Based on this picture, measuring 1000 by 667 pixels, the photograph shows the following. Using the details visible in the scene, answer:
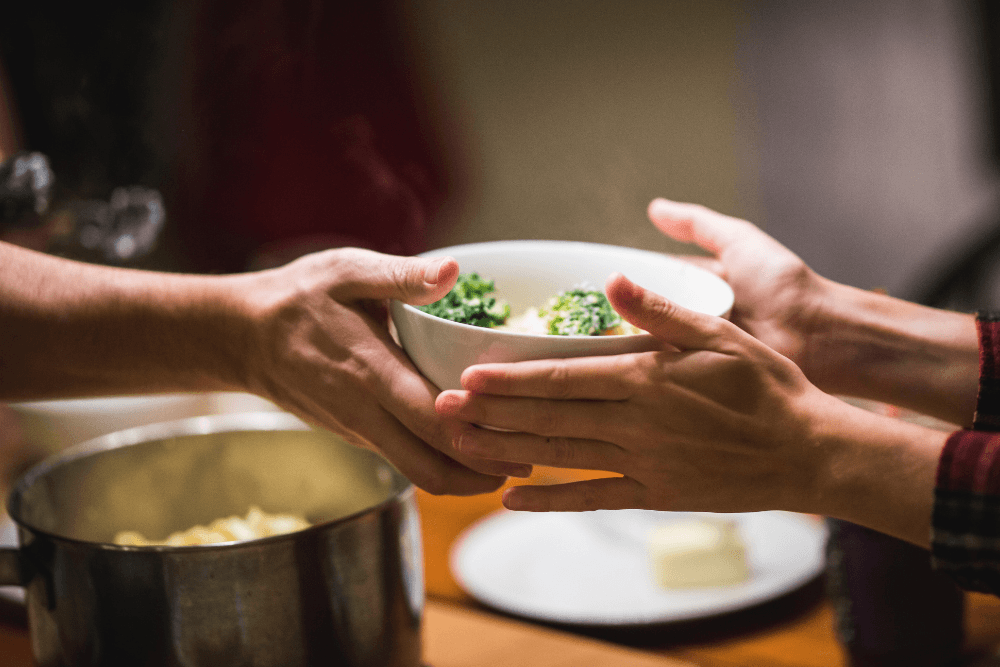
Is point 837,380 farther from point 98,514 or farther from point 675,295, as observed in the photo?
point 98,514

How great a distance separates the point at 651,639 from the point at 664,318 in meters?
0.62

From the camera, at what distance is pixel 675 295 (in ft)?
3.04

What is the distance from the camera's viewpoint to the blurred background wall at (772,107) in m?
3.21

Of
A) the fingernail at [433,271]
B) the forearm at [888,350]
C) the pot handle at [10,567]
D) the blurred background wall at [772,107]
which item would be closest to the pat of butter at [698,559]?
the forearm at [888,350]

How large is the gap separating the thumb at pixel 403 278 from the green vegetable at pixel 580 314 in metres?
0.13

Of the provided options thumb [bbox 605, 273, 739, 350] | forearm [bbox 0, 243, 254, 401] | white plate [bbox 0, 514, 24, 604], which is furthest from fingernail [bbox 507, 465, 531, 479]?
white plate [bbox 0, 514, 24, 604]

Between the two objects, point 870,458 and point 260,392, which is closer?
point 870,458

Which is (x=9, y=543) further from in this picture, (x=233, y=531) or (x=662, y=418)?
(x=662, y=418)

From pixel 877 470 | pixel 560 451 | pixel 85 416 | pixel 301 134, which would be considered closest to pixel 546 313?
pixel 560 451

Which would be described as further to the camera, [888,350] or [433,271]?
[888,350]

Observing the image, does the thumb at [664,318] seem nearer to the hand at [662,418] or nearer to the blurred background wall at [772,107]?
the hand at [662,418]

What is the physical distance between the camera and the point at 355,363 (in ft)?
2.78

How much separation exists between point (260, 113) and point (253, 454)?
753 millimetres

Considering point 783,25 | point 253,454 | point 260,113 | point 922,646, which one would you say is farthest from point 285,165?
point 783,25
